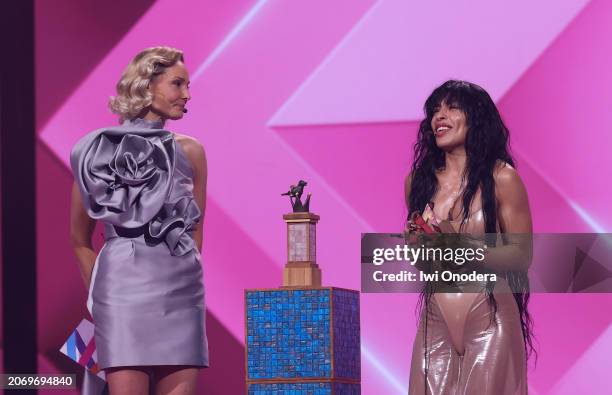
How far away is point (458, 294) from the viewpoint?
12.1 ft

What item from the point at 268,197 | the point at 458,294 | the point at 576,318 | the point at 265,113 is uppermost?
the point at 265,113

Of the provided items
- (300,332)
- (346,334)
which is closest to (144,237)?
(300,332)

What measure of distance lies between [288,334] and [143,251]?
1.68 m

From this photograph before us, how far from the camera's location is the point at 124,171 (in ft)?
12.6

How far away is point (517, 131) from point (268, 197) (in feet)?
3.87

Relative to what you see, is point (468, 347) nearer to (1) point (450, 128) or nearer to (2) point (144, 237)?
(1) point (450, 128)

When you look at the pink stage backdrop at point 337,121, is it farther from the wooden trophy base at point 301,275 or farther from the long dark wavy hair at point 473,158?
the long dark wavy hair at point 473,158

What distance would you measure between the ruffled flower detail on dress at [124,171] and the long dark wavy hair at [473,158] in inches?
30.2

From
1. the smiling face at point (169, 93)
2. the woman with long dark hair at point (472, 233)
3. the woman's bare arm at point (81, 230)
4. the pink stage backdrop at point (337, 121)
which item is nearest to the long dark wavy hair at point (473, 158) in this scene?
the woman with long dark hair at point (472, 233)

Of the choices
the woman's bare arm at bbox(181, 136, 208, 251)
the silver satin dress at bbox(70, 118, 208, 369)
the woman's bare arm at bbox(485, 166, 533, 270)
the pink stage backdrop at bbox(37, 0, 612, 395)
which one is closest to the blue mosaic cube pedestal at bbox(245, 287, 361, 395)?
the pink stage backdrop at bbox(37, 0, 612, 395)

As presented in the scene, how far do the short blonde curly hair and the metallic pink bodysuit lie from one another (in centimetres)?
109

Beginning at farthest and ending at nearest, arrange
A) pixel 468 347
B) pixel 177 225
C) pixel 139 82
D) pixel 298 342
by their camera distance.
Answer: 1. pixel 298 342
2. pixel 139 82
3. pixel 177 225
4. pixel 468 347

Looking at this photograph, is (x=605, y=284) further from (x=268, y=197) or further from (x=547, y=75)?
(x=268, y=197)

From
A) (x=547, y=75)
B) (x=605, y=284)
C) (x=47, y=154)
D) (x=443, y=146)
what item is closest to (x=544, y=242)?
(x=605, y=284)
